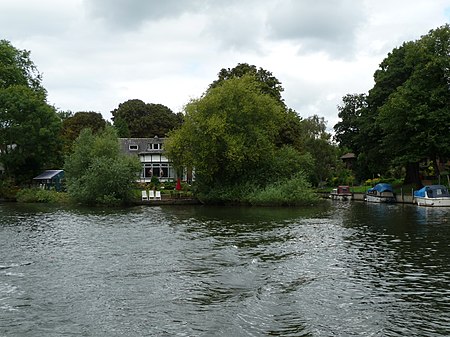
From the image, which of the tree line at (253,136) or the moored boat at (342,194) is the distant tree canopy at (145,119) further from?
the moored boat at (342,194)

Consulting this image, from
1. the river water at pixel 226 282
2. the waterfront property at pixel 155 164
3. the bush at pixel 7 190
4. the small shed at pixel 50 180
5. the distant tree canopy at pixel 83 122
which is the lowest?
the river water at pixel 226 282

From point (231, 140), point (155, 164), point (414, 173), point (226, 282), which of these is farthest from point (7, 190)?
point (226, 282)

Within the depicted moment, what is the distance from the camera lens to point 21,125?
59531 millimetres

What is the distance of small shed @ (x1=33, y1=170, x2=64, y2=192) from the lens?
217 ft

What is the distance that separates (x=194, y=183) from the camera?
53062mm

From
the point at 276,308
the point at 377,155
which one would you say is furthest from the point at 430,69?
the point at 276,308

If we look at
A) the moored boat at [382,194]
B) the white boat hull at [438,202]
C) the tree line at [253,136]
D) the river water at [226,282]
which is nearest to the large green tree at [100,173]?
the tree line at [253,136]

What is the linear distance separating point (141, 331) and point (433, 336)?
639 centimetres

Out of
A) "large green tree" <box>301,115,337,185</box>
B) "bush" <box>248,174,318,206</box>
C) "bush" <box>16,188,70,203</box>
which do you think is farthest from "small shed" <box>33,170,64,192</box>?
"large green tree" <box>301,115,337,185</box>

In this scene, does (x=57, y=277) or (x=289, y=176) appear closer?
(x=57, y=277)

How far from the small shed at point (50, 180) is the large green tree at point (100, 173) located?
12.0 metres

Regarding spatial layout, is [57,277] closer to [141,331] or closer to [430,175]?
[141,331]

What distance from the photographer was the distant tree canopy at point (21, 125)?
5931 cm

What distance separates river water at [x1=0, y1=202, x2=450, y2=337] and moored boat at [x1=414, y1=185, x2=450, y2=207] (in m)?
17.9
